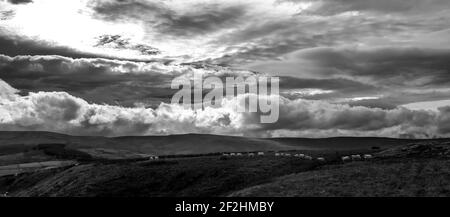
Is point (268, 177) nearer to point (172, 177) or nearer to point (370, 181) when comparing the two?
point (172, 177)

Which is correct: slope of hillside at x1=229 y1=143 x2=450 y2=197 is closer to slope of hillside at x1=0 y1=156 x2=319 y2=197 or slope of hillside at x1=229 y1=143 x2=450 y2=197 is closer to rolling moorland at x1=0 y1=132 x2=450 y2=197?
rolling moorland at x1=0 y1=132 x2=450 y2=197

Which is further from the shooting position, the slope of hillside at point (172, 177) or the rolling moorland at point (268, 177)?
the slope of hillside at point (172, 177)

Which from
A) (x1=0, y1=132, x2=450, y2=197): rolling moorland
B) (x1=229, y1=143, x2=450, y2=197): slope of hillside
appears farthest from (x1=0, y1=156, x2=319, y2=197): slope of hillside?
(x1=229, y1=143, x2=450, y2=197): slope of hillside

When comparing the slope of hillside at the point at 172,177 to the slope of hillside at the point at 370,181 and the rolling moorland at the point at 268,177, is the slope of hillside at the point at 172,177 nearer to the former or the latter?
the rolling moorland at the point at 268,177

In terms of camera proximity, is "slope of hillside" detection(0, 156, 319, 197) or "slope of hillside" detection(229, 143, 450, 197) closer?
"slope of hillside" detection(229, 143, 450, 197)

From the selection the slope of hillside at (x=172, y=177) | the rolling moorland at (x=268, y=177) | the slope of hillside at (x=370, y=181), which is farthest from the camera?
the slope of hillside at (x=172, y=177)

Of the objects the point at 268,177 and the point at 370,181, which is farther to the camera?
the point at 268,177

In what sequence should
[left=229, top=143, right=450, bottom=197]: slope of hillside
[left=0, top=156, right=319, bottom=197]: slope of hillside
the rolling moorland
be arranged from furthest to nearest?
[left=0, top=156, right=319, bottom=197]: slope of hillside, the rolling moorland, [left=229, top=143, right=450, bottom=197]: slope of hillside

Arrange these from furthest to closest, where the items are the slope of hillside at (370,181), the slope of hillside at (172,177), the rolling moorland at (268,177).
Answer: the slope of hillside at (172,177)
the rolling moorland at (268,177)
the slope of hillside at (370,181)

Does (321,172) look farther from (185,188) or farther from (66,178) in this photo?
(66,178)

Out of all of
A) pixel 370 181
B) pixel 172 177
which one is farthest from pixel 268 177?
pixel 370 181

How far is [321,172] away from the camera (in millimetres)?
59375

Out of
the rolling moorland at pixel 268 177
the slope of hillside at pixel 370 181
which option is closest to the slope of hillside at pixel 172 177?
the rolling moorland at pixel 268 177
